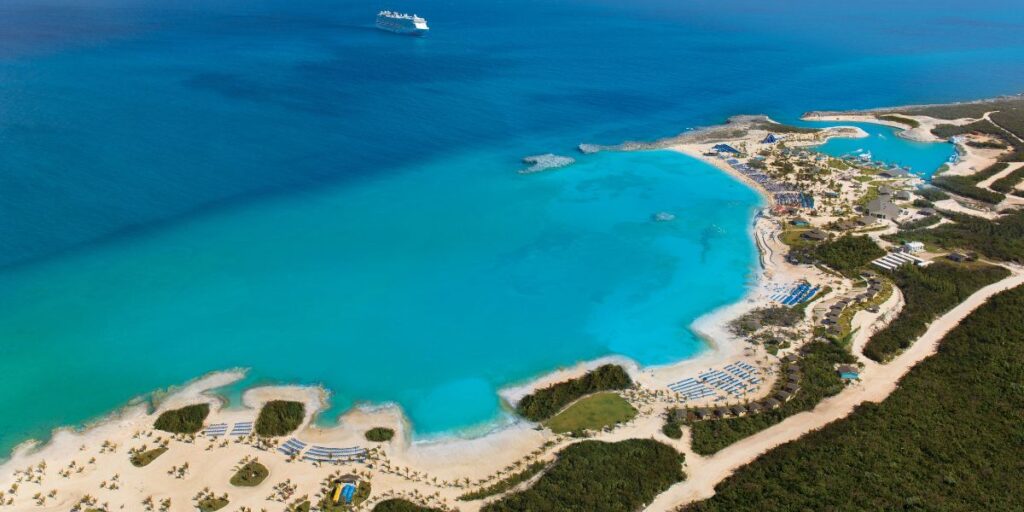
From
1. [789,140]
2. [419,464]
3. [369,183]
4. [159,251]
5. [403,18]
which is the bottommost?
[419,464]

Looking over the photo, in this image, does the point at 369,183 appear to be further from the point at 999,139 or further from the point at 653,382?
the point at 999,139

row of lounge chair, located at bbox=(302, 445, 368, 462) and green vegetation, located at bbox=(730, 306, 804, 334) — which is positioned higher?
green vegetation, located at bbox=(730, 306, 804, 334)

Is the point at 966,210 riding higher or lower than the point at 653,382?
higher

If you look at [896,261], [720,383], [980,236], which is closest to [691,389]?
[720,383]

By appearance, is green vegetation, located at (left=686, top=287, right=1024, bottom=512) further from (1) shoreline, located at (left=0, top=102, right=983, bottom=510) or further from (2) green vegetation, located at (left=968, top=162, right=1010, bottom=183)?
(2) green vegetation, located at (left=968, top=162, right=1010, bottom=183)

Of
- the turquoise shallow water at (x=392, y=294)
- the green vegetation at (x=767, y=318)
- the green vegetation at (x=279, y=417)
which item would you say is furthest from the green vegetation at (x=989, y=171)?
the green vegetation at (x=279, y=417)

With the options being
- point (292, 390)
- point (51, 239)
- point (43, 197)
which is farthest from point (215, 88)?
point (292, 390)

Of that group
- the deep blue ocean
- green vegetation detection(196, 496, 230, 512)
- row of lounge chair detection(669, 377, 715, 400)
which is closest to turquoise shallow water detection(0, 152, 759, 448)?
the deep blue ocean
